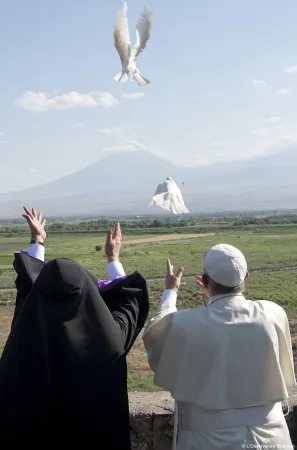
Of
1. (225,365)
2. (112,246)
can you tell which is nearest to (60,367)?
(225,365)

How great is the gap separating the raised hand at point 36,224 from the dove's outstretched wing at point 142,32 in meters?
1.49

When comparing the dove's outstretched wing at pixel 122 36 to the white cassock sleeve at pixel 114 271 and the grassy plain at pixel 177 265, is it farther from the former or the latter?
the grassy plain at pixel 177 265

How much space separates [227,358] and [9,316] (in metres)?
14.5

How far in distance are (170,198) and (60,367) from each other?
1.61 meters

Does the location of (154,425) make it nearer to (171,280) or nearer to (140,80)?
(171,280)

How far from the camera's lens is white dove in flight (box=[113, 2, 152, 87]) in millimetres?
3230

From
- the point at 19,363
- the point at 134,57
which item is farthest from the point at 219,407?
the point at 134,57

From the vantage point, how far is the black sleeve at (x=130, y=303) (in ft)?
6.44

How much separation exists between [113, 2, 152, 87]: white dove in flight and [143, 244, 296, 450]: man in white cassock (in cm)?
175

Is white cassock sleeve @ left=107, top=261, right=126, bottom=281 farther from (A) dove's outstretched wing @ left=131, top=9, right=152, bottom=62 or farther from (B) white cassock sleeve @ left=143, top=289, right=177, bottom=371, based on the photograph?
(A) dove's outstretched wing @ left=131, top=9, right=152, bottom=62

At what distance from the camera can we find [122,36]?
131 inches

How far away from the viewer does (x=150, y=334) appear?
6.27 ft

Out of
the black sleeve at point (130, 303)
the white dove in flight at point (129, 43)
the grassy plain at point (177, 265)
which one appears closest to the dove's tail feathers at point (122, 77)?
the white dove in flight at point (129, 43)

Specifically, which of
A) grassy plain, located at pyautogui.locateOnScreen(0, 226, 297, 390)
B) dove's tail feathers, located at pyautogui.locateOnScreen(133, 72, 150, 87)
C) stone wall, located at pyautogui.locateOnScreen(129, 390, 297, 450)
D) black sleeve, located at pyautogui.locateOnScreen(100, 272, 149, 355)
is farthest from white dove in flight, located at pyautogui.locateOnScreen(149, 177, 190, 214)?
grassy plain, located at pyautogui.locateOnScreen(0, 226, 297, 390)
